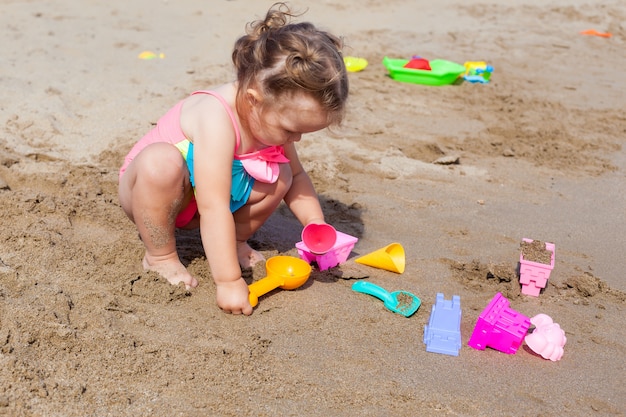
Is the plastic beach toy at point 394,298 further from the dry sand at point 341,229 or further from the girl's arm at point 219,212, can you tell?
the girl's arm at point 219,212

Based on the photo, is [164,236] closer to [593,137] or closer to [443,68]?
[593,137]

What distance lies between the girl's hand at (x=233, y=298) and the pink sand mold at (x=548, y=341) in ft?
2.58

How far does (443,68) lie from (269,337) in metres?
3.27

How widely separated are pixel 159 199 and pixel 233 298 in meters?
0.37

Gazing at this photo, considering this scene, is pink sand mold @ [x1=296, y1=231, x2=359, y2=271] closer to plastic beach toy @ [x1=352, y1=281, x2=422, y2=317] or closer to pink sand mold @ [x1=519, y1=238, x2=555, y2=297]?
Result: plastic beach toy @ [x1=352, y1=281, x2=422, y2=317]

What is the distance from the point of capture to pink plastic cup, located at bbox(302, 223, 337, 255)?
2.24 metres

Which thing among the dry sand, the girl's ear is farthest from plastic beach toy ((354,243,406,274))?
the girl's ear

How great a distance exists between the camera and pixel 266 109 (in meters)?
1.95

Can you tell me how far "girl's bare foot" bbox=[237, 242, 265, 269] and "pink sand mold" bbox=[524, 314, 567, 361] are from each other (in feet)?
2.98

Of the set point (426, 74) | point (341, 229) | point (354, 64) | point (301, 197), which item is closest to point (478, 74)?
point (426, 74)

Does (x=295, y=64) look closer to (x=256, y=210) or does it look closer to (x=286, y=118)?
(x=286, y=118)

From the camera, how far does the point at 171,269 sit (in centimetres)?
209

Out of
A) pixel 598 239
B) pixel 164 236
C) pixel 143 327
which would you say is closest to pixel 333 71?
pixel 164 236

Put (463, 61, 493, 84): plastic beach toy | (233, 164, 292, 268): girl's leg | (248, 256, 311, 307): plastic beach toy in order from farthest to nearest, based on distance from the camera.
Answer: (463, 61, 493, 84): plastic beach toy → (233, 164, 292, 268): girl's leg → (248, 256, 311, 307): plastic beach toy
